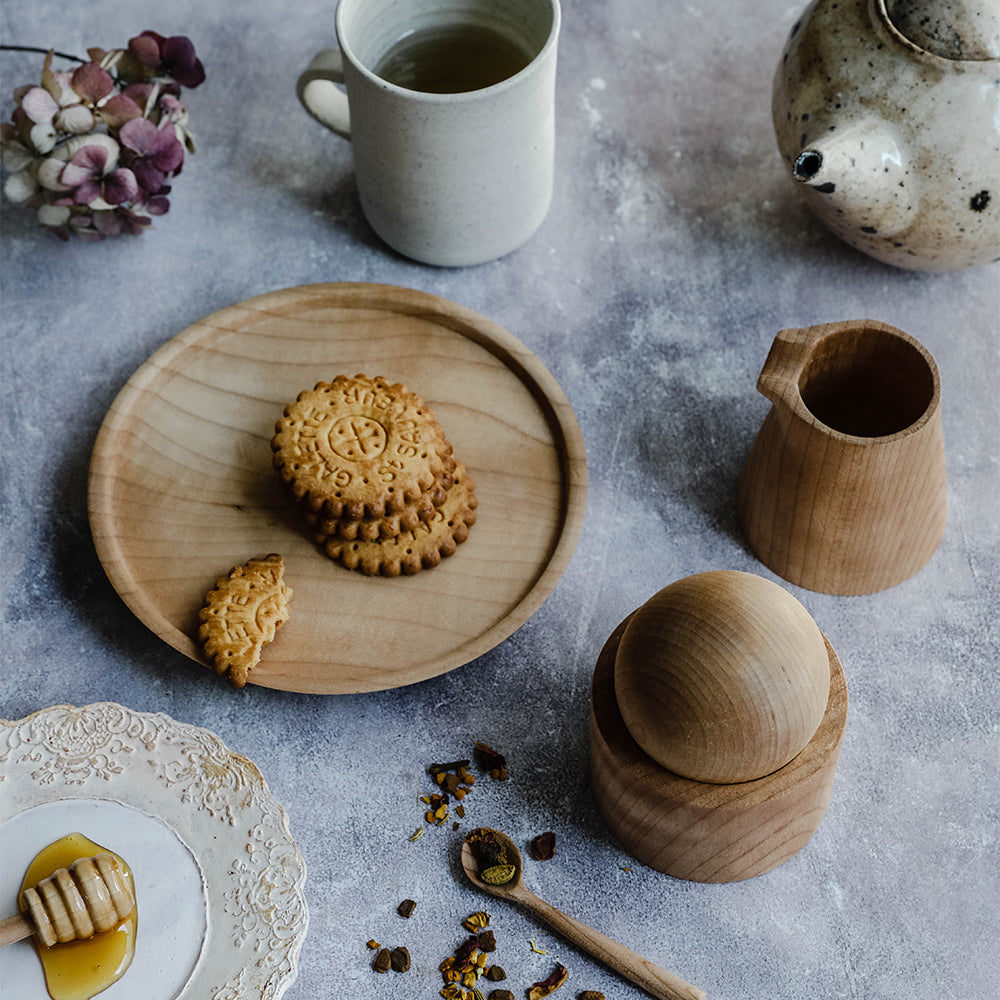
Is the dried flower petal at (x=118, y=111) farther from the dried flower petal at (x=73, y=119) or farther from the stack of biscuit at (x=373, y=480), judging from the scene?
the stack of biscuit at (x=373, y=480)

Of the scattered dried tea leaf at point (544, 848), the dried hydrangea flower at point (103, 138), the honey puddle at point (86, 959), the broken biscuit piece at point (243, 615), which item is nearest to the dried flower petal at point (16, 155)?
the dried hydrangea flower at point (103, 138)

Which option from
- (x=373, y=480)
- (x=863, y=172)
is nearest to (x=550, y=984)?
(x=373, y=480)

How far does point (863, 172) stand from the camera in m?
0.87

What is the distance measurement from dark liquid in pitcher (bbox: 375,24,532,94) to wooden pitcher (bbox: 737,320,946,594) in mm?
385

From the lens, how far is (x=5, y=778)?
0.80 metres

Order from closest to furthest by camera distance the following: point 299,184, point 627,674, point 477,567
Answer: point 627,674 < point 477,567 < point 299,184

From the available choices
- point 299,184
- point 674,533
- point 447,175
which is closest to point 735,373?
point 674,533

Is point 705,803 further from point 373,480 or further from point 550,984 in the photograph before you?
point 373,480

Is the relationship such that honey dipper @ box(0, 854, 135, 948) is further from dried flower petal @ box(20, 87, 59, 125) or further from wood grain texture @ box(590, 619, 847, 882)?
dried flower petal @ box(20, 87, 59, 125)

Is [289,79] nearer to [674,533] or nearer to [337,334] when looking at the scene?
[337,334]

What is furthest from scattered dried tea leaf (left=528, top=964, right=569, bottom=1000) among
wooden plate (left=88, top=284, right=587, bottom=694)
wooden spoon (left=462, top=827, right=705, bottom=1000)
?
wooden plate (left=88, top=284, right=587, bottom=694)

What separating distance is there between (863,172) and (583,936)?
24.8 inches

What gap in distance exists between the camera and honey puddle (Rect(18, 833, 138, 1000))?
742 mm

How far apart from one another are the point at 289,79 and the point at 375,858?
2.68 ft
